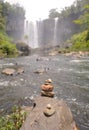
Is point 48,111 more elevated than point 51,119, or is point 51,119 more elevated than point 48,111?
point 48,111

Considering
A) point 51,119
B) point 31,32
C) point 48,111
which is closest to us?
point 51,119

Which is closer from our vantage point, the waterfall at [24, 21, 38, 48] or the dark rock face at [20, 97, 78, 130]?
the dark rock face at [20, 97, 78, 130]

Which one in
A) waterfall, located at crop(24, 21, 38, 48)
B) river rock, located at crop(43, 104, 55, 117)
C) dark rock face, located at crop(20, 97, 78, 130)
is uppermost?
waterfall, located at crop(24, 21, 38, 48)

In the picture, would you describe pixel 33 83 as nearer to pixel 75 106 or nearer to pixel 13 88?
pixel 13 88

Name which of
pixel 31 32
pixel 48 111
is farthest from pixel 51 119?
pixel 31 32

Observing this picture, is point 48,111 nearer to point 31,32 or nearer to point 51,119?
point 51,119

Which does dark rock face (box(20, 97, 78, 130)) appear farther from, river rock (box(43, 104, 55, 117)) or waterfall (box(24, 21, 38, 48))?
waterfall (box(24, 21, 38, 48))

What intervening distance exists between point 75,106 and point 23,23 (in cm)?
9865

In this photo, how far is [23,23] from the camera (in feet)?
348

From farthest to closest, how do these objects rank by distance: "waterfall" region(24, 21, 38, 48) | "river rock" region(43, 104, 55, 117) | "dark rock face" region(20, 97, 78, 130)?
"waterfall" region(24, 21, 38, 48) < "river rock" region(43, 104, 55, 117) < "dark rock face" region(20, 97, 78, 130)

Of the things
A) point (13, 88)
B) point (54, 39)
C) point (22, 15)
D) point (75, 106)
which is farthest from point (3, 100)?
point (22, 15)

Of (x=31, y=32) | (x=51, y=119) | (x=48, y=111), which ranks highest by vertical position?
(x=31, y=32)

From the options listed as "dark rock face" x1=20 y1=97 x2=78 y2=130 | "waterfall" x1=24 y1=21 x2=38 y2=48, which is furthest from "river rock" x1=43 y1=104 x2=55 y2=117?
"waterfall" x1=24 y1=21 x2=38 y2=48

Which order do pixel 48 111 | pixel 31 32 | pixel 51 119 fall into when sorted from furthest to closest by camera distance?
pixel 31 32 < pixel 48 111 < pixel 51 119
